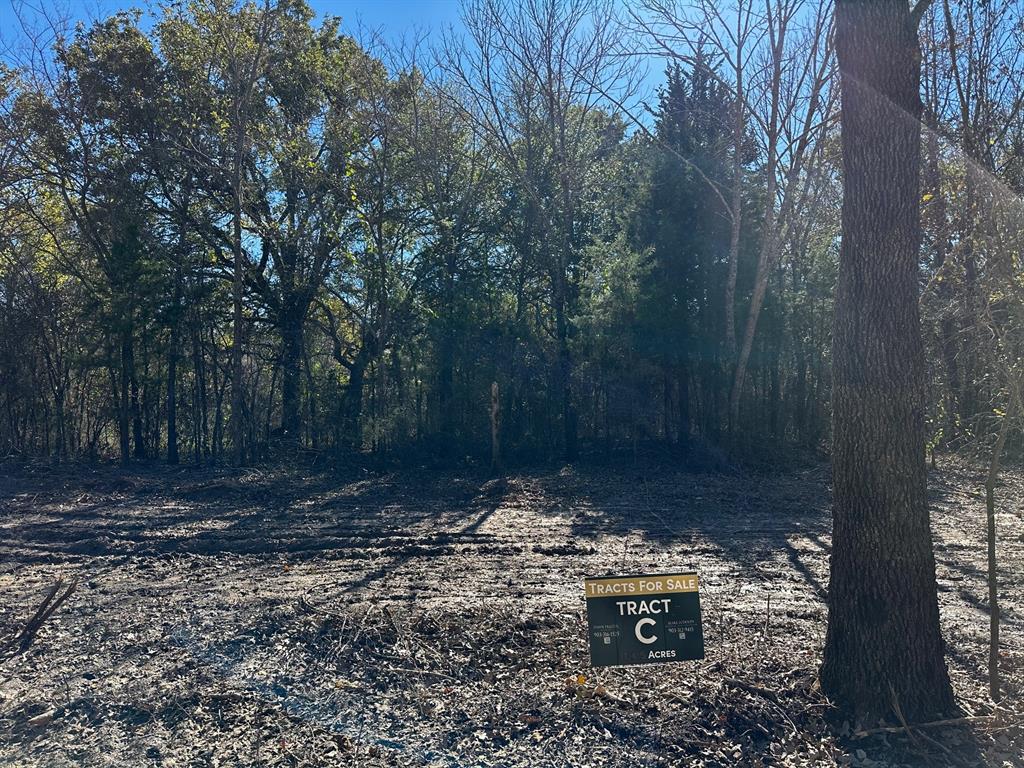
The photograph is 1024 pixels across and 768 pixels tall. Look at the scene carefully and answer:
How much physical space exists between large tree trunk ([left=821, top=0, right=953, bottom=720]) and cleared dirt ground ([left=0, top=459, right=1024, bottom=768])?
354mm

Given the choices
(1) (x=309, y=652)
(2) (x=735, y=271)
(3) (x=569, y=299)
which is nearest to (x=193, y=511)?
(1) (x=309, y=652)

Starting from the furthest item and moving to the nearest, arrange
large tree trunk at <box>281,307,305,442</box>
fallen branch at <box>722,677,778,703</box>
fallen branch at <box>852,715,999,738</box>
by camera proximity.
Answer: large tree trunk at <box>281,307,305,442</box>
fallen branch at <box>722,677,778,703</box>
fallen branch at <box>852,715,999,738</box>

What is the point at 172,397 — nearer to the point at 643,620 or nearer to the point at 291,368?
the point at 291,368

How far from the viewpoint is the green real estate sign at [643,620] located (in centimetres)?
453

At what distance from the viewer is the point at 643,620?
4559 mm

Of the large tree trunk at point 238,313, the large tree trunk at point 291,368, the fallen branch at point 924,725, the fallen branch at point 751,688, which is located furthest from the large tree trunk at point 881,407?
the large tree trunk at point 291,368

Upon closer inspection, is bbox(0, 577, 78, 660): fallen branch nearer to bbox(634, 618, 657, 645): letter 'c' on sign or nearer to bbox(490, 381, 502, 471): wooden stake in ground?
bbox(634, 618, 657, 645): letter 'c' on sign

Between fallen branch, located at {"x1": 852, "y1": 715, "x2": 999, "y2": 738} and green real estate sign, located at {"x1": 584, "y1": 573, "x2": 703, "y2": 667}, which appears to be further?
green real estate sign, located at {"x1": 584, "y1": 573, "x2": 703, "y2": 667}

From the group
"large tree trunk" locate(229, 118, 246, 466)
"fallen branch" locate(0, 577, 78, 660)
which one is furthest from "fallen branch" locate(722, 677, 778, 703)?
"large tree trunk" locate(229, 118, 246, 466)

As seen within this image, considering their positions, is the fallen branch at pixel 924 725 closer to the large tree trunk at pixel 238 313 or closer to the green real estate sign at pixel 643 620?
the green real estate sign at pixel 643 620

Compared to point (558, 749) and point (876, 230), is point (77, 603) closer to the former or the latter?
→ point (558, 749)

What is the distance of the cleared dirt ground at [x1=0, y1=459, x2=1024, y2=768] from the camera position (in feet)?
14.1

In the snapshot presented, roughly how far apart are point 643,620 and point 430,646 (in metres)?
1.70

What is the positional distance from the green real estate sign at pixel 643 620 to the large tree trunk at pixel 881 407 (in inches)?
33.5
